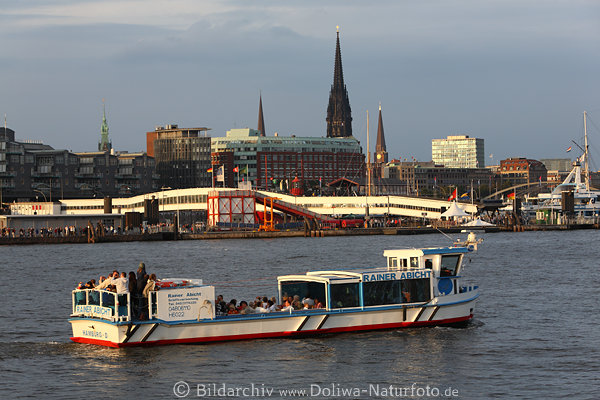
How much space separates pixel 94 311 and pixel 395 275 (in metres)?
12.7

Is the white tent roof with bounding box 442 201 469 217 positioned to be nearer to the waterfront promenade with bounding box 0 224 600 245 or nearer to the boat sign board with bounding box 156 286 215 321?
the waterfront promenade with bounding box 0 224 600 245

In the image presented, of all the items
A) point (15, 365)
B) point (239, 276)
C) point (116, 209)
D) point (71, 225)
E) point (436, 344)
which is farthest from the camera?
point (116, 209)

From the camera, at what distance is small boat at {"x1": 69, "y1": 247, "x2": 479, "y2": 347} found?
36812 mm

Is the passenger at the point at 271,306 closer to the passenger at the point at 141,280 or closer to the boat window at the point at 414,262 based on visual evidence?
the passenger at the point at 141,280

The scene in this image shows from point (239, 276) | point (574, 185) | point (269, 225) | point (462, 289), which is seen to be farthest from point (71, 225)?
point (462, 289)

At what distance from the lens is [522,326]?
44.3m

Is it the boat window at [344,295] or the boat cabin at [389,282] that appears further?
the boat cabin at [389,282]

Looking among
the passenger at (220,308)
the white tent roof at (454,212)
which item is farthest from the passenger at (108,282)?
the white tent roof at (454,212)

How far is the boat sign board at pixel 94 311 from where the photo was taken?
36781mm

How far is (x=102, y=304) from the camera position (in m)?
37.0

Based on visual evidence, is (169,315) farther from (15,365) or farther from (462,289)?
(462,289)

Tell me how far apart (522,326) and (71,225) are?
11784cm

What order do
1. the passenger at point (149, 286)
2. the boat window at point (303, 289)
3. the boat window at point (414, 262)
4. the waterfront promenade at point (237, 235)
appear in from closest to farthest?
the passenger at point (149, 286)
the boat window at point (303, 289)
the boat window at point (414, 262)
the waterfront promenade at point (237, 235)

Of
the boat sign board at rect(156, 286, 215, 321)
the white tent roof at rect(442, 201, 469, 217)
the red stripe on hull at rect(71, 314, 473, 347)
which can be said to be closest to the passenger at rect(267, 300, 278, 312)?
the red stripe on hull at rect(71, 314, 473, 347)
